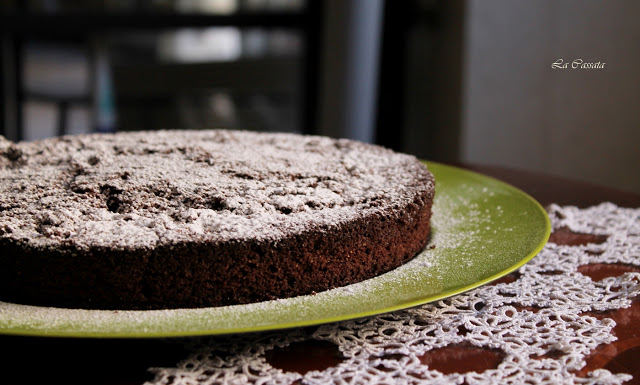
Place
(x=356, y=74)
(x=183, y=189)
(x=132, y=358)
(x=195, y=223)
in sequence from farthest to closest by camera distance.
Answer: (x=356, y=74)
(x=183, y=189)
(x=195, y=223)
(x=132, y=358)

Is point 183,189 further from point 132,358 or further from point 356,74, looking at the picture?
point 356,74

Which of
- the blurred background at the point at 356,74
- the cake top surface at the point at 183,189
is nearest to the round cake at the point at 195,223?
the cake top surface at the point at 183,189

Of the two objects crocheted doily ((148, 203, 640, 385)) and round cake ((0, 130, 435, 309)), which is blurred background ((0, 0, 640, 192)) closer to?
round cake ((0, 130, 435, 309))

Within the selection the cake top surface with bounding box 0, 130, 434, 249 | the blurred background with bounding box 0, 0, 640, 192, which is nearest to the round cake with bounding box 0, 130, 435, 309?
the cake top surface with bounding box 0, 130, 434, 249

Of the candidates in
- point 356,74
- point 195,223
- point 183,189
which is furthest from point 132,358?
point 356,74

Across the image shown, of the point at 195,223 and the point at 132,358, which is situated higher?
the point at 195,223

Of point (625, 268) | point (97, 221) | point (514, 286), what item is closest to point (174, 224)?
point (97, 221)

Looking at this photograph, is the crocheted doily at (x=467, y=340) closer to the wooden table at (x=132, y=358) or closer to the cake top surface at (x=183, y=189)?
the wooden table at (x=132, y=358)
